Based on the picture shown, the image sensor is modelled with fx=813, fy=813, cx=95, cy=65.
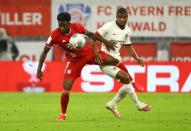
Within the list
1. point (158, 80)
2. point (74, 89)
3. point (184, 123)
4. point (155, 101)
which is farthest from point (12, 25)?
point (184, 123)

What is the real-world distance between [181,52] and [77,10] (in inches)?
155

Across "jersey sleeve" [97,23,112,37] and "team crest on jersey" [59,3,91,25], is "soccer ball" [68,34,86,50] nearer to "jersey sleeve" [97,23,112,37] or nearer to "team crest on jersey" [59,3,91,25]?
"jersey sleeve" [97,23,112,37]

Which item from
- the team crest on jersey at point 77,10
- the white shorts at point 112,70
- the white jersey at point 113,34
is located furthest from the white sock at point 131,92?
the team crest on jersey at point 77,10

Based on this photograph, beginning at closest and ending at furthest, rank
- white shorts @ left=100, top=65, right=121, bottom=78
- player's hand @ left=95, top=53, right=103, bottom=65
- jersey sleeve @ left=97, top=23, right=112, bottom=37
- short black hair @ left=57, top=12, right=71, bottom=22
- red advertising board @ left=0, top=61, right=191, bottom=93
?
short black hair @ left=57, top=12, right=71, bottom=22
player's hand @ left=95, top=53, right=103, bottom=65
white shorts @ left=100, top=65, right=121, bottom=78
jersey sleeve @ left=97, top=23, right=112, bottom=37
red advertising board @ left=0, top=61, right=191, bottom=93

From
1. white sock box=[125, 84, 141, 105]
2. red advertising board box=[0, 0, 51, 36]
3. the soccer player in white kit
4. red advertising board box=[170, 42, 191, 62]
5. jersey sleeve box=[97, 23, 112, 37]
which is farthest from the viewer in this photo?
red advertising board box=[170, 42, 191, 62]

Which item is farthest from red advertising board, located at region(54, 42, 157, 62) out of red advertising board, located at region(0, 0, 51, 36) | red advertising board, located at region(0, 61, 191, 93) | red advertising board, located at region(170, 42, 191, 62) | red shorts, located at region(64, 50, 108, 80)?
red shorts, located at region(64, 50, 108, 80)

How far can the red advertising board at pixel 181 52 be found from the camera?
1120 inches

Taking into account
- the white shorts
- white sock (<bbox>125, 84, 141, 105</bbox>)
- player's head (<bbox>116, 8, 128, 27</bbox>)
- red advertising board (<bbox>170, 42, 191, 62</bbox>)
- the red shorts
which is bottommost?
red advertising board (<bbox>170, 42, 191, 62</bbox>)

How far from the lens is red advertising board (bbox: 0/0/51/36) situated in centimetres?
2797

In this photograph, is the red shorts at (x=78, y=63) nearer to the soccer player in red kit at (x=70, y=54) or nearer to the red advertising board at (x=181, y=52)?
the soccer player in red kit at (x=70, y=54)

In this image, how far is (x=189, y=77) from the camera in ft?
87.1

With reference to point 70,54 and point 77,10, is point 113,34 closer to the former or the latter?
point 70,54

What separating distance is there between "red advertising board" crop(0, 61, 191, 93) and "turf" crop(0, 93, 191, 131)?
4.38 ft

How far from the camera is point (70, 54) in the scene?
53.4ft
